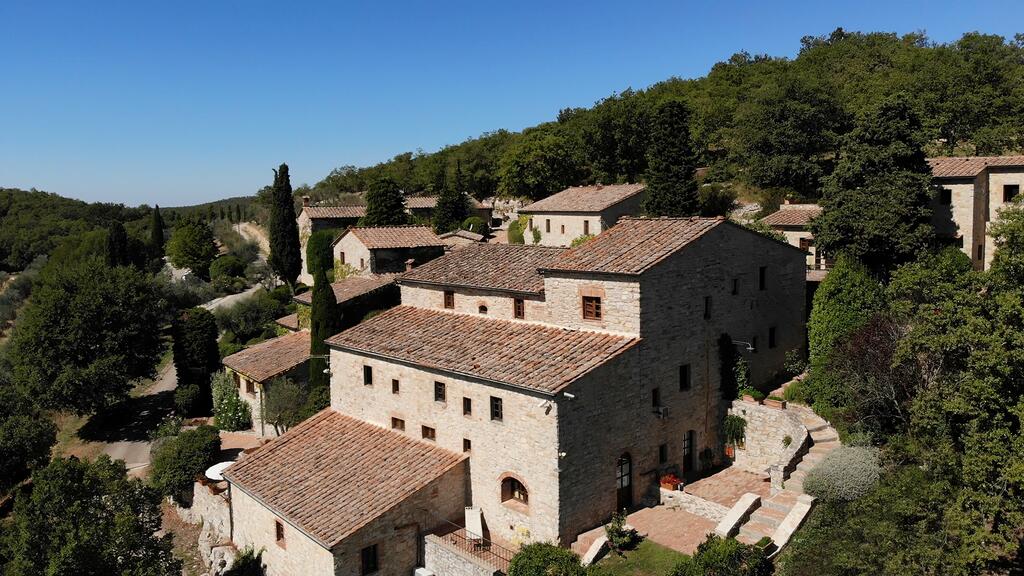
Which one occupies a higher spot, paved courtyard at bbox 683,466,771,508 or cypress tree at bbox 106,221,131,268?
cypress tree at bbox 106,221,131,268

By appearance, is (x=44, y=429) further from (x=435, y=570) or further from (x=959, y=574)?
(x=959, y=574)

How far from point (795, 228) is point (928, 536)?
26.6 meters

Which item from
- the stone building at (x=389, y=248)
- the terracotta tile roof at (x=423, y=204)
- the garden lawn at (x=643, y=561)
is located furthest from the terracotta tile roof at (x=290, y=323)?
the terracotta tile roof at (x=423, y=204)

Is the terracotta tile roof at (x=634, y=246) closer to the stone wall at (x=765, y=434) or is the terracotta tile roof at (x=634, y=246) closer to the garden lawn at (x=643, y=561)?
the stone wall at (x=765, y=434)

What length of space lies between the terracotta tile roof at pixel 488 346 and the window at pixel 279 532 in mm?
6665

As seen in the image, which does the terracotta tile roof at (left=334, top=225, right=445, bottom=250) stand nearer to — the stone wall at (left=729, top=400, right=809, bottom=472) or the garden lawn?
the stone wall at (left=729, top=400, right=809, bottom=472)

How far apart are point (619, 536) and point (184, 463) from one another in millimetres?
20522

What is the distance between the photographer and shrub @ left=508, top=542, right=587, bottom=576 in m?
17.2

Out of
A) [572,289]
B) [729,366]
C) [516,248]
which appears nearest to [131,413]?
[516,248]

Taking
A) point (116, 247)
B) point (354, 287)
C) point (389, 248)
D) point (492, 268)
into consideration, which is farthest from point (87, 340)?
point (116, 247)

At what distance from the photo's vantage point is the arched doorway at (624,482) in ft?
70.9

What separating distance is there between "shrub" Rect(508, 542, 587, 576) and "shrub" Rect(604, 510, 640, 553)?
188 cm

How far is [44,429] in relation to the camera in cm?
3591

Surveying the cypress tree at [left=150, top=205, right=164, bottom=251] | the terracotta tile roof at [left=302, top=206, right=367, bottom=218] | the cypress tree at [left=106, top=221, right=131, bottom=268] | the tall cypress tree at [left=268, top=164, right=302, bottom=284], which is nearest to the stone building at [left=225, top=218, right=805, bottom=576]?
the tall cypress tree at [left=268, top=164, right=302, bottom=284]
